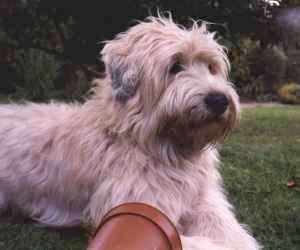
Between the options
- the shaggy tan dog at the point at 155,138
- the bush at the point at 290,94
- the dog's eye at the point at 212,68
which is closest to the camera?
the shaggy tan dog at the point at 155,138

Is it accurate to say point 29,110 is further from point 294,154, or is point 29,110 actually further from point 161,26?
point 294,154

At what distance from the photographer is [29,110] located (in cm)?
530

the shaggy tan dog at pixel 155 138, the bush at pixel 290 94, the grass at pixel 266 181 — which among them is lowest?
the bush at pixel 290 94

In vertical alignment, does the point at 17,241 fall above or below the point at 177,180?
below

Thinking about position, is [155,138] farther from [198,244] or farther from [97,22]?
[97,22]

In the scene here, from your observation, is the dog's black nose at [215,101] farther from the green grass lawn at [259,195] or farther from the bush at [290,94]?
the bush at [290,94]

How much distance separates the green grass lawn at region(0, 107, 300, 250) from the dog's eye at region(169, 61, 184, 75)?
124 centimetres

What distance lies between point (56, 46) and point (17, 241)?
17.8 ft

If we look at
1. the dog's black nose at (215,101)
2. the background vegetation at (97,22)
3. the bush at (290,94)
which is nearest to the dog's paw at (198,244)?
the dog's black nose at (215,101)

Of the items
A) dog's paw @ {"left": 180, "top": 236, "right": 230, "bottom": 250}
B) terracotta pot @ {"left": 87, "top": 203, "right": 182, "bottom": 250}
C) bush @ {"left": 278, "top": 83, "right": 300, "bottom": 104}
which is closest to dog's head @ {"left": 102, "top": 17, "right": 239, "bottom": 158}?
dog's paw @ {"left": 180, "top": 236, "right": 230, "bottom": 250}

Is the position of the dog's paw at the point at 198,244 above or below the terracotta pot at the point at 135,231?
below

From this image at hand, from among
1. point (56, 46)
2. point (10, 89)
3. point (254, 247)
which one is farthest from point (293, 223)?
point (10, 89)

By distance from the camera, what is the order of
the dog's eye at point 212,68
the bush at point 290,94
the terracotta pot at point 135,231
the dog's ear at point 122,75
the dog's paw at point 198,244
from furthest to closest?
1. the bush at point 290,94
2. the dog's eye at point 212,68
3. the dog's ear at point 122,75
4. the dog's paw at point 198,244
5. the terracotta pot at point 135,231

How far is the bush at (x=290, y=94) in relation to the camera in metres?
17.4
